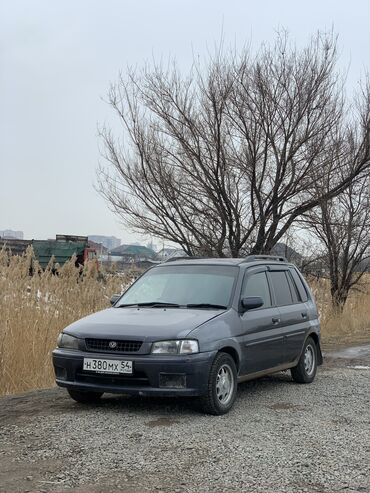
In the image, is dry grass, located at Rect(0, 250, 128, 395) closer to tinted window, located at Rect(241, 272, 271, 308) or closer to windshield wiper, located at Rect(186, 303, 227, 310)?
windshield wiper, located at Rect(186, 303, 227, 310)

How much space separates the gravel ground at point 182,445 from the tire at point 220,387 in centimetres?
12

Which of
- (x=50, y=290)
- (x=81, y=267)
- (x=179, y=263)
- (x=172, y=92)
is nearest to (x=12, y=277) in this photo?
(x=50, y=290)

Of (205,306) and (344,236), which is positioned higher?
(344,236)

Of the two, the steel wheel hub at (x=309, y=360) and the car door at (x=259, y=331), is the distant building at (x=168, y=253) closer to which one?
the steel wheel hub at (x=309, y=360)

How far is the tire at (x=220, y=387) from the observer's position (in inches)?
248

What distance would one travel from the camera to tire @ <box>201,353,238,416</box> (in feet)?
20.7

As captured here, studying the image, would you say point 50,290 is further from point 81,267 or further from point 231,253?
point 231,253

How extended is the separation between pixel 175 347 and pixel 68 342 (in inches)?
47.9

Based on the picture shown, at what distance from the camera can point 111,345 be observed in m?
6.37

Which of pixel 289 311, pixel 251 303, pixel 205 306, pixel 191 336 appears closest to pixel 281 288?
pixel 289 311

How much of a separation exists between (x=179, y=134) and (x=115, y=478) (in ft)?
30.5

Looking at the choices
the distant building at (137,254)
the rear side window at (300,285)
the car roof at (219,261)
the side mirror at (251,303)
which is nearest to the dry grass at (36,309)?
the distant building at (137,254)

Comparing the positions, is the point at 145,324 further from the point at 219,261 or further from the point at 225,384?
the point at 219,261

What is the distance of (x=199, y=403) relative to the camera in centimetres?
640
